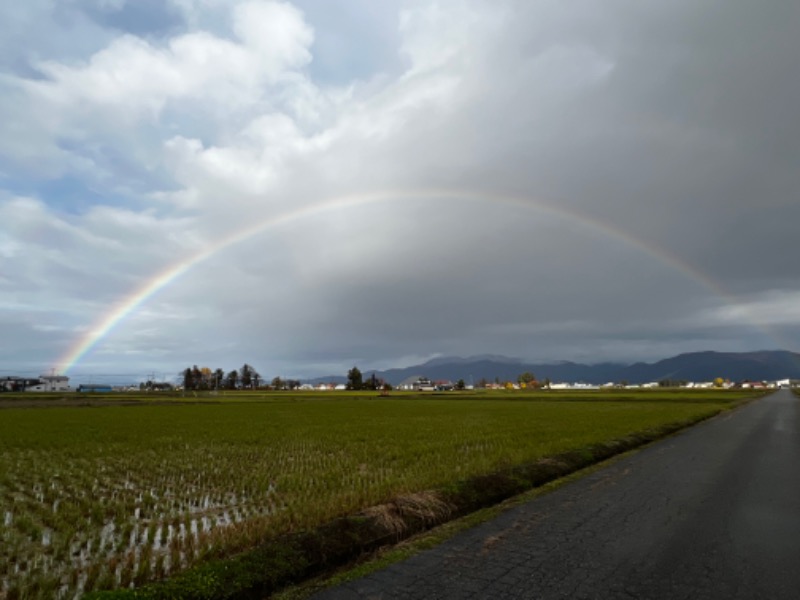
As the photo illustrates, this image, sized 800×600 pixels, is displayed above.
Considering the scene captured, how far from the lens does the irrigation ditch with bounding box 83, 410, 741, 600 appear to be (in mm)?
5723

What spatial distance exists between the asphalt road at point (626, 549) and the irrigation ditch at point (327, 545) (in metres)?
0.89

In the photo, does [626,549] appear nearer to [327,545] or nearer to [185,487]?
[327,545]

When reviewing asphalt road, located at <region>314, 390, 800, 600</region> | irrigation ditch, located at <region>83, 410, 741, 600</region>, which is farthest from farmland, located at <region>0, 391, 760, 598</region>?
asphalt road, located at <region>314, 390, 800, 600</region>

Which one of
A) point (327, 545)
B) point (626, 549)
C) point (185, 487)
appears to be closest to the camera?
point (626, 549)

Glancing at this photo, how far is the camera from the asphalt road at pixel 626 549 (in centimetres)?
577

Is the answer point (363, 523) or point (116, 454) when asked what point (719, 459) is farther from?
point (116, 454)

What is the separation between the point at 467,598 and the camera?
5.48 meters

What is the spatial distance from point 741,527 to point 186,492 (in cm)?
1170

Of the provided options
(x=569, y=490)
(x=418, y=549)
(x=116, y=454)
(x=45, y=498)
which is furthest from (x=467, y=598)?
(x=116, y=454)

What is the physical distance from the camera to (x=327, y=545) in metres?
7.32

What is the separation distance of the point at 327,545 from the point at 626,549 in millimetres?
4167

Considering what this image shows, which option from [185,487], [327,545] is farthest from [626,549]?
[185,487]

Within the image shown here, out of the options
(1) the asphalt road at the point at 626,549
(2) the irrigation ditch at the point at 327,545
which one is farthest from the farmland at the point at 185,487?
(1) the asphalt road at the point at 626,549

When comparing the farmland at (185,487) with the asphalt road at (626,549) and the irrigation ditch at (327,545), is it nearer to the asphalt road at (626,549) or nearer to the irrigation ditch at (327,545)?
the irrigation ditch at (327,545)
